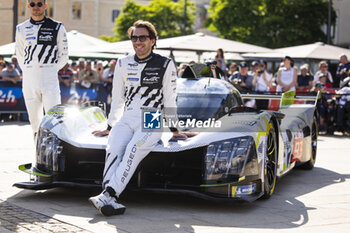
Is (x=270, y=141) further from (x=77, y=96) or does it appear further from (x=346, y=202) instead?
(x=77, y=96)

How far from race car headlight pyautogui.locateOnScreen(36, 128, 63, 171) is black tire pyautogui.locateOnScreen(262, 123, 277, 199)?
6.86ft

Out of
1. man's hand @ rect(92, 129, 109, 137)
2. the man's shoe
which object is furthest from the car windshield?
the man's shoe

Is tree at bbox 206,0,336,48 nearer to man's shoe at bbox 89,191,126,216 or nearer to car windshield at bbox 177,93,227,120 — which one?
car windshield at bbox 177,93,227,120

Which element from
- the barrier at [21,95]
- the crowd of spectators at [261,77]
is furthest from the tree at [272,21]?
the barrier at [21,95]

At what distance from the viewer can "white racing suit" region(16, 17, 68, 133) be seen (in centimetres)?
801

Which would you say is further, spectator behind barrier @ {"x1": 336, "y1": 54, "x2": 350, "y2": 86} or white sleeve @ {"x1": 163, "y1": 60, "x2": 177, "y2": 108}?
spectator behind barrier @ {"x1": 336, "y1": 54, "x2": 350, "y2": 86}

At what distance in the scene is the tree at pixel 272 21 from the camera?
145 feet

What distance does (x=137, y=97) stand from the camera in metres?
6.76

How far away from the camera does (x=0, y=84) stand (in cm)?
1841

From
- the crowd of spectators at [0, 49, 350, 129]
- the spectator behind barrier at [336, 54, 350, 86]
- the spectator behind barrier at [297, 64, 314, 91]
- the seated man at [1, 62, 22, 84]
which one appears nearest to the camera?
the crowd of spectators at [0, 49, 350, 129]

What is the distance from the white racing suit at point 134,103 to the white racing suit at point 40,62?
4.45 ft

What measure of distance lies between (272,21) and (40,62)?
123ft

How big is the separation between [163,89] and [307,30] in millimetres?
38433

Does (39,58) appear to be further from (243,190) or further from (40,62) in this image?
(243,190)
